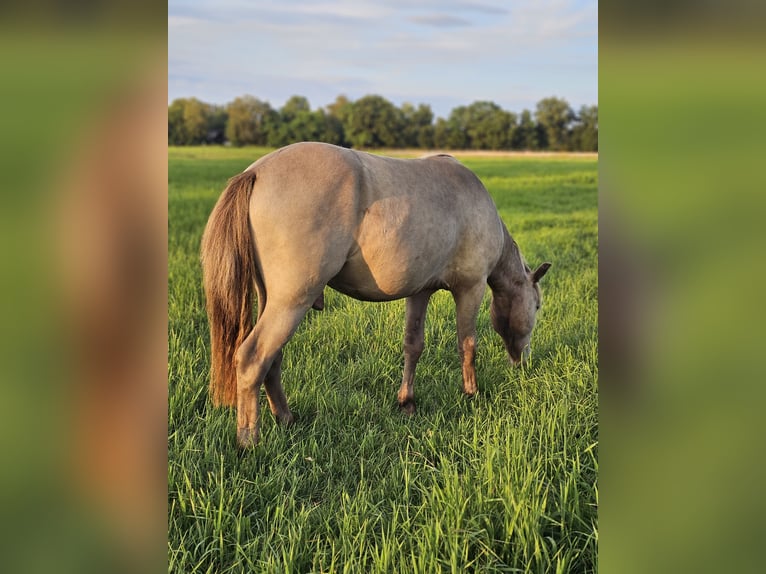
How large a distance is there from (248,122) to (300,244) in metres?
74.9

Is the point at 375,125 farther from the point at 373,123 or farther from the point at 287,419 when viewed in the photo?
the point at 287,419

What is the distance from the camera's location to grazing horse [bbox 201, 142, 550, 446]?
351 centimetres

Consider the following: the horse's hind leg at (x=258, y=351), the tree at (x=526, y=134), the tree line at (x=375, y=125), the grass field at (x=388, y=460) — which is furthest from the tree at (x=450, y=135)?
the horse's hind leg at (x=258, y=351)

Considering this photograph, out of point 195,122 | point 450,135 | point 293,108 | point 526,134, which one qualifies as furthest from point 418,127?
point 195,122

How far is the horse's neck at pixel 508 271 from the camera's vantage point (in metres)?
5.16

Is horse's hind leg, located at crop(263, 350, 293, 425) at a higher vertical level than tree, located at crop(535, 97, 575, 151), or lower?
lower

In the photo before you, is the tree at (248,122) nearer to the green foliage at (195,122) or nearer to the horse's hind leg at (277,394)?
the green foliage at (195,122)

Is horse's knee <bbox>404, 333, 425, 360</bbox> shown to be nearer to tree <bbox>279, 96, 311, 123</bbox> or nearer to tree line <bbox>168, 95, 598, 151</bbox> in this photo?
tree line <bbox>168, 95, 598, 151</bbox>

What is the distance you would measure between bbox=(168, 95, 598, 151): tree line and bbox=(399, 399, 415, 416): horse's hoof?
65024mm

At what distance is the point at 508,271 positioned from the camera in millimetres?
Answer: 5207

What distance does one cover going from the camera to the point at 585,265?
9391 mm

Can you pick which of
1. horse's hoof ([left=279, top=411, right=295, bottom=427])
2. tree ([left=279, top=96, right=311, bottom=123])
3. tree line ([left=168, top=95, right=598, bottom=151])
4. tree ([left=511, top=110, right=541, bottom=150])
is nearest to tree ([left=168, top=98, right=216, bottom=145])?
tree line ([left=168, top=95, right=598, bottom=151])
